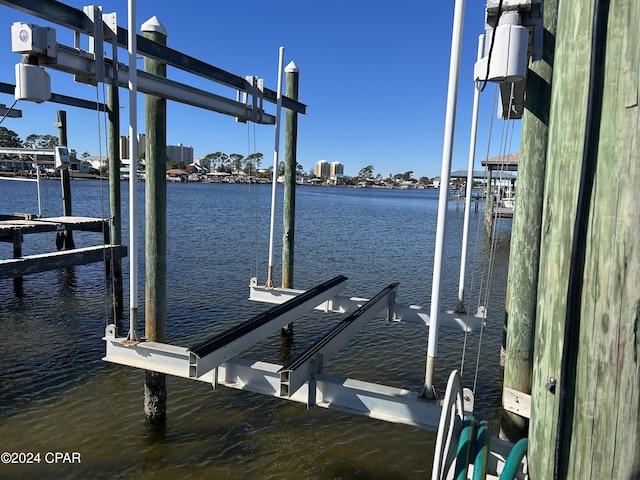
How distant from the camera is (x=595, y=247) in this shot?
164cm

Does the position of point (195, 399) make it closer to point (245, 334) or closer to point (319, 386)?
point (245, 334)

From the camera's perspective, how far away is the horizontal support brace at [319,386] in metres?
5.02

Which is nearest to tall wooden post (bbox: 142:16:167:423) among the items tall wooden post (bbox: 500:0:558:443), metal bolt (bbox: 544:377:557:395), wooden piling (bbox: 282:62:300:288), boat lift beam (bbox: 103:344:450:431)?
boat lift beam (bbox: 103:344:450:431)

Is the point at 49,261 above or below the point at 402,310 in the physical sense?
above

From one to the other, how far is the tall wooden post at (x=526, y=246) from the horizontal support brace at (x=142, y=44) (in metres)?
4.79

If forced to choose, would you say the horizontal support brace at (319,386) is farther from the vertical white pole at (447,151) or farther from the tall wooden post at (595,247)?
the tall wooden post at (595,247)

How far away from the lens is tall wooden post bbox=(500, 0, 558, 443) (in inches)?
201

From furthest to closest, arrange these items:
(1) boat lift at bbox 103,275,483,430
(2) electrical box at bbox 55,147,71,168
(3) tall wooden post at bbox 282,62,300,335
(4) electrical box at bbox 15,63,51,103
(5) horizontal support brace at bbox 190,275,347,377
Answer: (2) electrical box at bbox 55,147,71,168, (3) tall wooden post at bbox 282,62,300,335, (5) horizontal support brace at bbox 190,275,347,377, (1) boat lift at bbox 103,275,483,430, (4) electrical box at bbox 15,63,51,103

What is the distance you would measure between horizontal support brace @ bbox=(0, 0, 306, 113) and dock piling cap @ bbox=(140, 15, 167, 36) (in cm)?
27

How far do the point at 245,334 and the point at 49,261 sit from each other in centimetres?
687

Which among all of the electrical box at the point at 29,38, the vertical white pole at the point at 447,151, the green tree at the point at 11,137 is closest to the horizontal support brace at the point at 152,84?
the electrical box at the point at 29,38

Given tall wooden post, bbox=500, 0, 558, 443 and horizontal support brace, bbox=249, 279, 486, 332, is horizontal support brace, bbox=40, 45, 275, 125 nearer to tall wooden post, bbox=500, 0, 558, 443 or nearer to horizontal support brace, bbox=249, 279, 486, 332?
horizontal support brace, bbox=249, 279, 486, 332

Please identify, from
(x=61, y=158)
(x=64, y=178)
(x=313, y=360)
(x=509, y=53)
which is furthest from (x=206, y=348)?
(x=64, y=178)

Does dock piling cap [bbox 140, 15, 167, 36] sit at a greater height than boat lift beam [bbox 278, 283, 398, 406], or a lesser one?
greater
